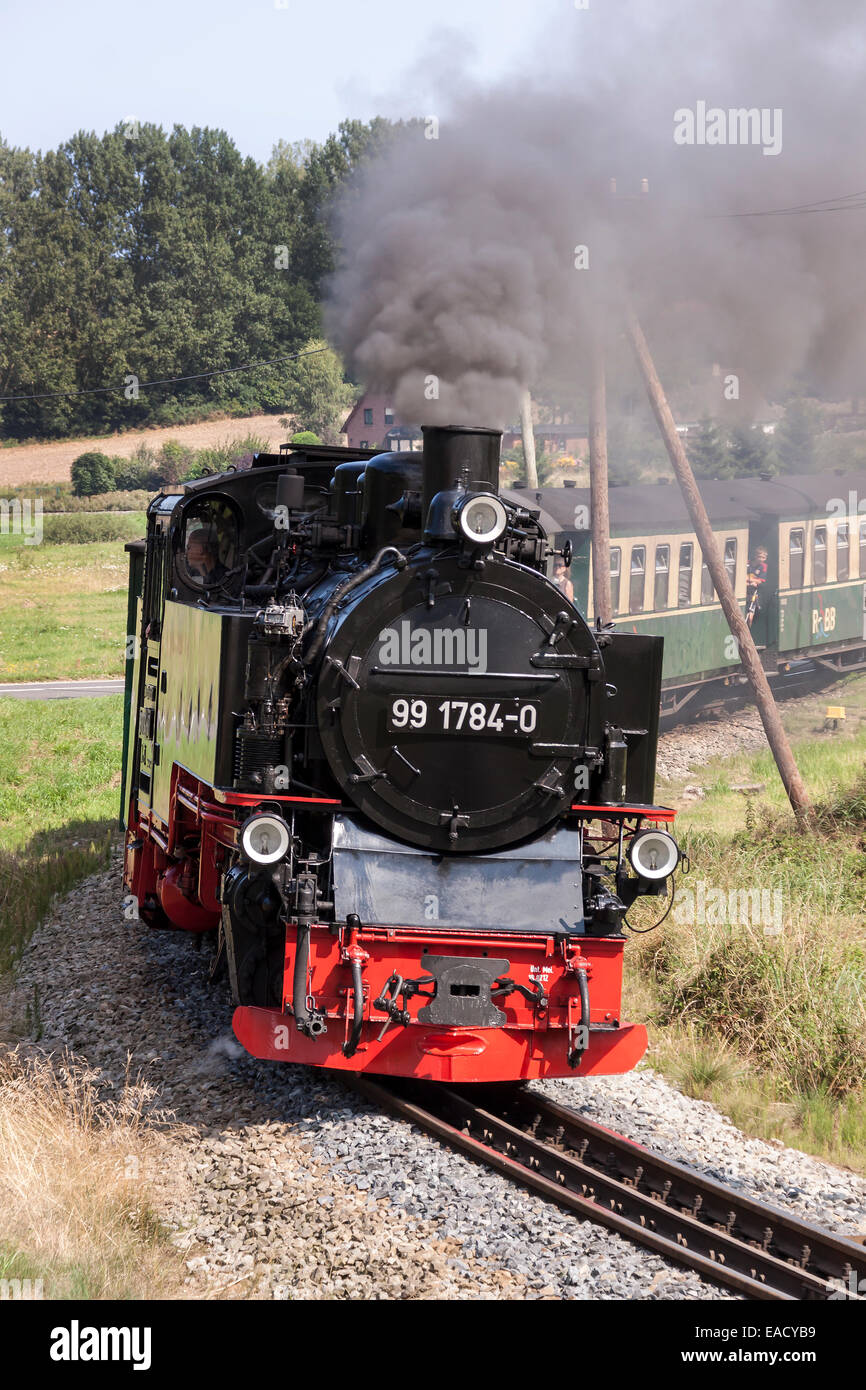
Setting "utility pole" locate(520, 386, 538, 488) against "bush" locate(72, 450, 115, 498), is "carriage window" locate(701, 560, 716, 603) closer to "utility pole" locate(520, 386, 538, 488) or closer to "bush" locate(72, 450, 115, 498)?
"utility pole" locate(520, 386, 538, 488)

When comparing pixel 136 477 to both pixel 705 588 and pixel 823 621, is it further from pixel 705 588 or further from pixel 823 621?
pixel 705 588

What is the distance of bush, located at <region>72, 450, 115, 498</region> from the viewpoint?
4472 cm

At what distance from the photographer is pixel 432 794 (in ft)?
20.6

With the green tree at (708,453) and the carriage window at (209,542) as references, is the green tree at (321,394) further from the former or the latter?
the carriage window at (209,542)

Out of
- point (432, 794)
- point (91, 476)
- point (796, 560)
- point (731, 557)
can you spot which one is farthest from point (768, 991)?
point (91, 476)

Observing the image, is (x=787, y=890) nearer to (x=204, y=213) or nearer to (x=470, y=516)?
(x=470, y=516)

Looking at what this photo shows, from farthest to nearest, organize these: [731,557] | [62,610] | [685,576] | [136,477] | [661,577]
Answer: [136,477] < [62,610] < [731,557] < [685,576] < [661,577]

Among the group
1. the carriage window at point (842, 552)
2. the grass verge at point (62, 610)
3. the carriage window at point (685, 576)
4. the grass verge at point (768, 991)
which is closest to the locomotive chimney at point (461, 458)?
the grass verge at point (768, 991)

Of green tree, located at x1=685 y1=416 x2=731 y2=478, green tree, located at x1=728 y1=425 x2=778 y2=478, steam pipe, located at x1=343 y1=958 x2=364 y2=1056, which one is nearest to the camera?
steam pipe, located at x1=343 y1=958 x2=364 y2=1056

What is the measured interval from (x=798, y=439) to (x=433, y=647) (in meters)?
39.7

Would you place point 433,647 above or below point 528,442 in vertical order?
below

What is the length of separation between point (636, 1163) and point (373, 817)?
2.00 meters

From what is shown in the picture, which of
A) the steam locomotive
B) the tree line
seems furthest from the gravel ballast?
the tree line

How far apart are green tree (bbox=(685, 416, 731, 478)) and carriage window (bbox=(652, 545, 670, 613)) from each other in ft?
71.8
